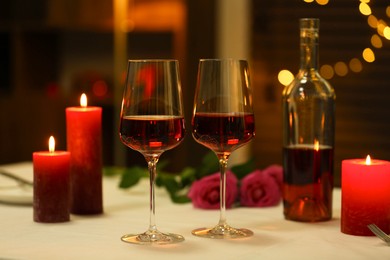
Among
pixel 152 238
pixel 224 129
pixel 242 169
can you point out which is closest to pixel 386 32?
pixel 242 169

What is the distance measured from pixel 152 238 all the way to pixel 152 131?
Result: 6.6 inches

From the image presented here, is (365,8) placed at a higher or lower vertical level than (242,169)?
higher

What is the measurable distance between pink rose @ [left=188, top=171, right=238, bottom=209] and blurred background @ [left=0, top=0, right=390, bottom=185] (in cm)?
205

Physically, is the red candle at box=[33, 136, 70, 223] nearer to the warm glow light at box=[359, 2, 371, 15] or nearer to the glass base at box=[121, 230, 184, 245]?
the glass base at box=[121, 230, 184, 245]

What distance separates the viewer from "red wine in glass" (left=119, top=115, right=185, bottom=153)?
1.22m

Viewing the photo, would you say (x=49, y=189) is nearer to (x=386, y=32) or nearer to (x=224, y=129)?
(x=224, y=129)

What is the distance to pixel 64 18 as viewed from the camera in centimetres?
399

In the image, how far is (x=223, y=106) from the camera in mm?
1260

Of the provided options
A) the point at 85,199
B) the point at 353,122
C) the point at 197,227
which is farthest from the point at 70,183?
the point at 353,122

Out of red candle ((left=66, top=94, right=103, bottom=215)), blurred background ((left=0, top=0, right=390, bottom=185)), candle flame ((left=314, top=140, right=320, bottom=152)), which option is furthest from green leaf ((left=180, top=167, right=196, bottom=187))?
blurred background ((left=0, top=0, right=390, bottom=185))

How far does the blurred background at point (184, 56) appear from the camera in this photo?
3.56 metres

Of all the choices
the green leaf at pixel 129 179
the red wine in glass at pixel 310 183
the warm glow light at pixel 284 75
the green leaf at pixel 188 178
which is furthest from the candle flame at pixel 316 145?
the warm glow light at pixel 284 75

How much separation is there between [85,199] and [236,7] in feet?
8.11

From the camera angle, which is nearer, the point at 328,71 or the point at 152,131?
the point at 152,131
